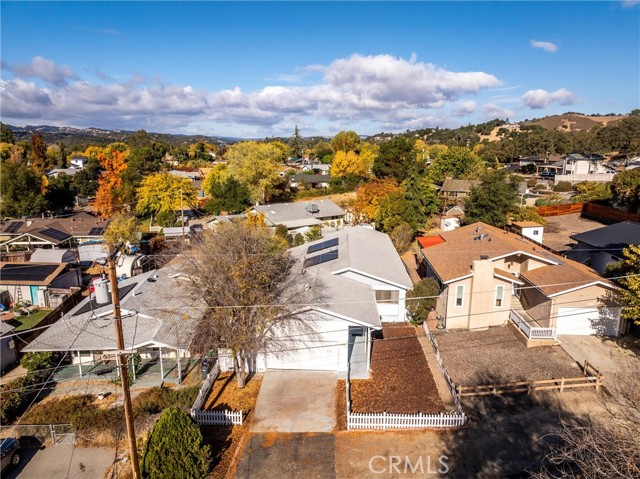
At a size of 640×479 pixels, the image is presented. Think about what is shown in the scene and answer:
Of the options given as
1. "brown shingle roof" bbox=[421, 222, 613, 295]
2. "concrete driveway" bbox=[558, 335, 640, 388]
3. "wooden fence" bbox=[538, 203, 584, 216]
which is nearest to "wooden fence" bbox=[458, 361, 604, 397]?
"concrete driveway" bbox=[558, 335, 640, 388]

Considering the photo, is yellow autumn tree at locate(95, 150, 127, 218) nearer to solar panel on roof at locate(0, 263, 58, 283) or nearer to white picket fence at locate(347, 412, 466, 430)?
solar panel on roof at locate(0, 263, 58, 283)

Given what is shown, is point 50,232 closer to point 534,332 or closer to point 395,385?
Result: point 395,385

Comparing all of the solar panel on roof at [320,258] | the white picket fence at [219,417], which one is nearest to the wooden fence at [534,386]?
the white picket fence at [219,417]

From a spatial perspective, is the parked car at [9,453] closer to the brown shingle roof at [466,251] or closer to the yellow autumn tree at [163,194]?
the brown shingle roof at [466,251]

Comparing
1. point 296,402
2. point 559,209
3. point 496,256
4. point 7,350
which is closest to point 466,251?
point 496,256

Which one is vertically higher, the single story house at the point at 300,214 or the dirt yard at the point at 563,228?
the single story house at the point at 300,214


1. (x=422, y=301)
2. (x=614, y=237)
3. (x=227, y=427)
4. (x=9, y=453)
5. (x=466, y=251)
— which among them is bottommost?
(x=227, y=427)

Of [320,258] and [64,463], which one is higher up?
[320,258]
